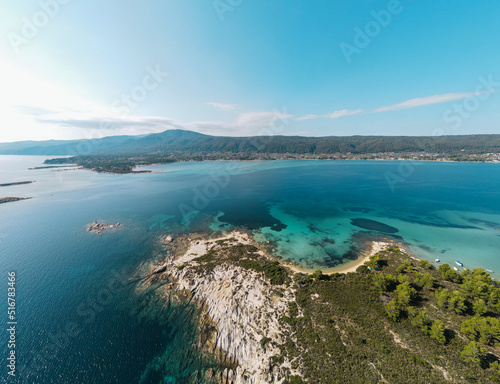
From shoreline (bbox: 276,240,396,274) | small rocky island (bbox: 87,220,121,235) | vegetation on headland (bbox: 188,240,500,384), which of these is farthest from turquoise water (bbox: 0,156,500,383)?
vegetation on headland (bbox: 188,240,500,384)

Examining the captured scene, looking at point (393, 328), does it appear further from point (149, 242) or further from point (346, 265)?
point (149, 242)

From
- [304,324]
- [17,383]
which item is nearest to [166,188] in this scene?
[17,383]

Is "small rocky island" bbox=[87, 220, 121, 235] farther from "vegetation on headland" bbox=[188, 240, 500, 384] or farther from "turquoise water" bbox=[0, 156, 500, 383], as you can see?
"vegetation on headland" bbox=[188, 240, 500, 384]

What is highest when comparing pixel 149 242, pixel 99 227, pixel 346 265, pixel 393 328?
pixel 393 328

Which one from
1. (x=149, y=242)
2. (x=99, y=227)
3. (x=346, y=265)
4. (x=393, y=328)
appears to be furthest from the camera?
(x=99, y=227)

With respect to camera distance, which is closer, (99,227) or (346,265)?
(346,265)

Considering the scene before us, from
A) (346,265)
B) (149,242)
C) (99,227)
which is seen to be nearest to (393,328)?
(346,265)

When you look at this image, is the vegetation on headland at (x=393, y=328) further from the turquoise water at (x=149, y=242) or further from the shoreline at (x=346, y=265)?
the turquoise water at (x=149, y=242)
